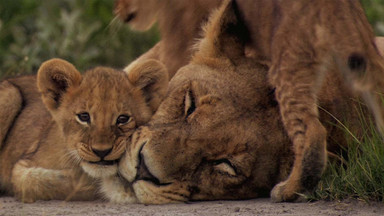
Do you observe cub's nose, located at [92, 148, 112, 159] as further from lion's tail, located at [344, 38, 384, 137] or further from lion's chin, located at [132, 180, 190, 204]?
lion's tail, located at [344, 38, 384, 137]

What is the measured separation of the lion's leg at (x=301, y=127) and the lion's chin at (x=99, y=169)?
2.27ft

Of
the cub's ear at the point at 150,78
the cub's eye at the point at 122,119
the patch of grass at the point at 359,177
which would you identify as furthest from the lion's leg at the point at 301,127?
the cub's eye at the point at 122,119

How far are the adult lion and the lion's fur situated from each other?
269 millimetres

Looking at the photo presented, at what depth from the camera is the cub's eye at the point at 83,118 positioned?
335 centimetres

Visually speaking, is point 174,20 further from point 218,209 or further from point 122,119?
point 218,209

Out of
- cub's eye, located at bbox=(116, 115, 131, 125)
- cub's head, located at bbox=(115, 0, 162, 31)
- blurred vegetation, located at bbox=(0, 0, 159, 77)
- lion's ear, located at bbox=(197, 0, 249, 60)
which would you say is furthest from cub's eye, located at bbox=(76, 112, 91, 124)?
blurred vegetation, located at bbox=(0, 0, 159, 77)

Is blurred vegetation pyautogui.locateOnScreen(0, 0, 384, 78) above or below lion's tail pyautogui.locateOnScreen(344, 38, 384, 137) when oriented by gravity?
above

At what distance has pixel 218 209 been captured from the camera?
313 centimetres

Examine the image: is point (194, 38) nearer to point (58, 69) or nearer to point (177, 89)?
point (177, 89)

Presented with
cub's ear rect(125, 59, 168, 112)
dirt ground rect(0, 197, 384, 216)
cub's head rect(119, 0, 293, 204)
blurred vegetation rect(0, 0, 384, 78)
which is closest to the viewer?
dirt ground rect(0, 197, 384, 216)

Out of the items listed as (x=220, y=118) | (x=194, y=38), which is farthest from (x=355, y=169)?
(x=194, y=38)

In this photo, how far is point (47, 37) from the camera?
6.59 metres

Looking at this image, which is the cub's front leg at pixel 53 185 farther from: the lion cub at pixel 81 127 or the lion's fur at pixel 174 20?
the lion's fur at pixel 174 20

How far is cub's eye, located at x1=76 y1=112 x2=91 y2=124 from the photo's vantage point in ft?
11.0
